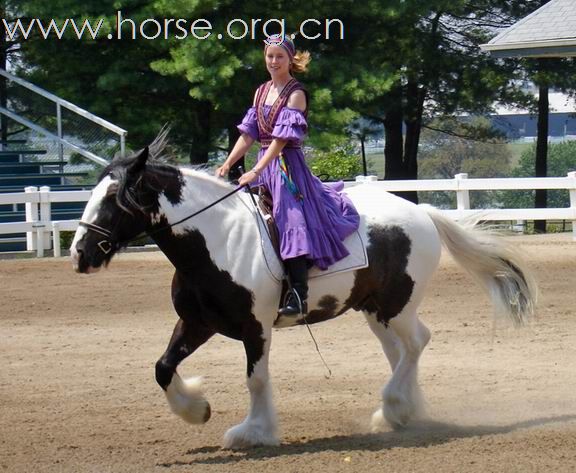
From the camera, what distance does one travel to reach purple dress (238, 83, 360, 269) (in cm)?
700

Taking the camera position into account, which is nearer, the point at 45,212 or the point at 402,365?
the point at 402,365

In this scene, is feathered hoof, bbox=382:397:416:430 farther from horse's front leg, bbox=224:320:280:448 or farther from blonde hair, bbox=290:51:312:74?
blonde hair, bbox=290:51:312:74

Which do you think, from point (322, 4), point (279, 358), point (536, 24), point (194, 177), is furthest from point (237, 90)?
point (194, 177)

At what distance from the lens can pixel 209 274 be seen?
6867 millimetres

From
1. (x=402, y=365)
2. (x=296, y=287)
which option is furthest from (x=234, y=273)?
(x=402, y=365)

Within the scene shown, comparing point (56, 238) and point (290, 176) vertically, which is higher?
point (290, 176)

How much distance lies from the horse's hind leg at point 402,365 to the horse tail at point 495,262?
2.40 feet

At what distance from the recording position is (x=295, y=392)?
28.3 ft

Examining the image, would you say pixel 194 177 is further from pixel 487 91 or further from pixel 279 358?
pixel 487 91

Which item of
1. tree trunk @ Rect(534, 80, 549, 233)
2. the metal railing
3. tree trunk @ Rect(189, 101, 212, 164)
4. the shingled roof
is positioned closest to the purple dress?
the shingled roof

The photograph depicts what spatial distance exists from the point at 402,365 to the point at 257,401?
1.19 m

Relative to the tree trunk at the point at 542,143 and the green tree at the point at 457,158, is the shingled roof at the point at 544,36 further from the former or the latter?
the green tree at the point at 457,158

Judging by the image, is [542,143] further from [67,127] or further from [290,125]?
[290,125]

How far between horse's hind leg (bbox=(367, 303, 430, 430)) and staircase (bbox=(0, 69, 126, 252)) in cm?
1328
